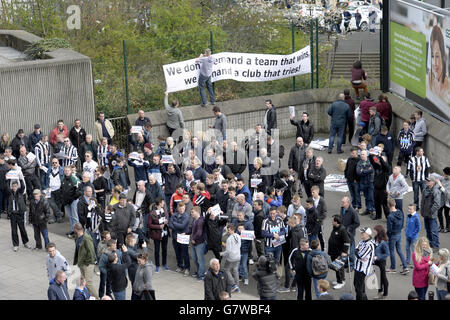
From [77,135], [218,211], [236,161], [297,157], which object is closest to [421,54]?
[297,157]

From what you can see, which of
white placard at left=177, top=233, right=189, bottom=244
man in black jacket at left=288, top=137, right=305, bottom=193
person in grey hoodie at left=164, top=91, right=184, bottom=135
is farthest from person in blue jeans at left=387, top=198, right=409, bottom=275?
person in grey hoodie at left=164, top=91, right=184, bottom=135

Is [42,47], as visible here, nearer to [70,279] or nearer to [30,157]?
[30,157]

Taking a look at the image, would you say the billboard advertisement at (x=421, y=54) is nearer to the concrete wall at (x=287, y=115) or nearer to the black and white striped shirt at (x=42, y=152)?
the concrete wall at (x=287, y=115)

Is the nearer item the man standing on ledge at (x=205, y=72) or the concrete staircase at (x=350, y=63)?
the man standing on ledge at (x=205, y=72)

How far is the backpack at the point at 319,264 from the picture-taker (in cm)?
1527

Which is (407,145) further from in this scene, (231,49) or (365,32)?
(365,32)

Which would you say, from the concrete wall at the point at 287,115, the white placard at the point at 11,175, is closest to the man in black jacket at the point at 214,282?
the white placard at the point at 11,175

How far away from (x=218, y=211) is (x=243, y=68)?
979 cm

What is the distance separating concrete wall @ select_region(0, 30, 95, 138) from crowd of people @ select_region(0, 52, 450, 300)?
0.58m

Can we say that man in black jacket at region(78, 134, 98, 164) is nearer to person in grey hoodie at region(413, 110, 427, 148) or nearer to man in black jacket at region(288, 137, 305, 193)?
man in black jacket at region(288, 137, 305, 193)

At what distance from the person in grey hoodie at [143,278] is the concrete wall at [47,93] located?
891 cm

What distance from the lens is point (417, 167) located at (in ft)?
65.3

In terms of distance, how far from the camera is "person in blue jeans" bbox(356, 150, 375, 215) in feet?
64.6

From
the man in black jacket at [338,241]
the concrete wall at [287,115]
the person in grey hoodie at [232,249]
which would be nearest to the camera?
the man in black jacket at [338,241]
